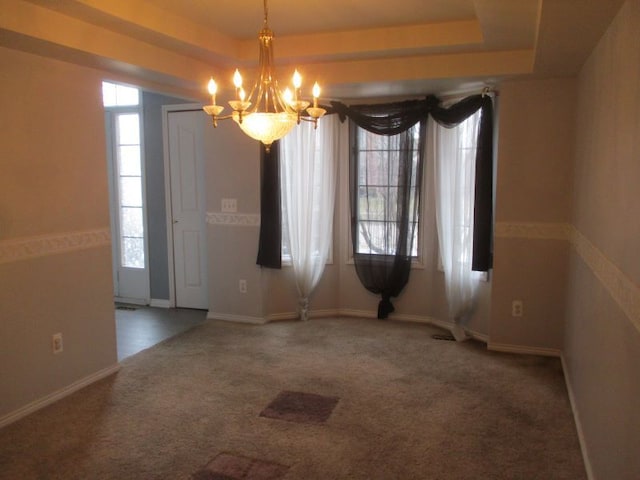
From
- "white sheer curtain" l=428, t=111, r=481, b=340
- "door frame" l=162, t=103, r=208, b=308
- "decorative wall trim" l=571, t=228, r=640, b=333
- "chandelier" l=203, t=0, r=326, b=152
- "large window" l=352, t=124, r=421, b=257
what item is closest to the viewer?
"decorative wall trim" l=571, t=228, r=640, b=333

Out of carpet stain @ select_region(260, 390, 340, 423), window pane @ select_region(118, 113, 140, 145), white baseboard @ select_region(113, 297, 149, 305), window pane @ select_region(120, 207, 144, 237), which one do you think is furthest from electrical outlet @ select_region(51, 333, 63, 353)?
window pane @ select_region(118, 113, 140, 145)

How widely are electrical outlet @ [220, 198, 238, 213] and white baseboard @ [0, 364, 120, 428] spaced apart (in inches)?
70.3

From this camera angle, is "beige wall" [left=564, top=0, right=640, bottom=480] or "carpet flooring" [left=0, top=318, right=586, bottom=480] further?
"carpet flooring" [left=0, top=318, right=586, bottom=480]

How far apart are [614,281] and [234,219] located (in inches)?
139

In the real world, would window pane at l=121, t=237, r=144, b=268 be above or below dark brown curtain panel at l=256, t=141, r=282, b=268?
below

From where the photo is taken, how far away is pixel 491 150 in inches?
165

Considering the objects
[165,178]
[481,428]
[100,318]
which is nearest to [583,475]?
[481,428]

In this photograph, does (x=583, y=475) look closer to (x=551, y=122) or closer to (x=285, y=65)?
(x=551, y=122)

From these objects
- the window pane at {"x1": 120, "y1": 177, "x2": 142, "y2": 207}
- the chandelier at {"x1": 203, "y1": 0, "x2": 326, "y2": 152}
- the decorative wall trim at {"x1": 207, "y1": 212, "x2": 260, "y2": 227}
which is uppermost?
the chandelier at {"x1": 203, "y1": 0, "x2": 326, "y2": 152}

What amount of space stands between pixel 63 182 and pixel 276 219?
1.97 meters

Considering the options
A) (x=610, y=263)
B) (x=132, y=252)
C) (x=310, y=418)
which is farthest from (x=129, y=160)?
(x=610, y=263)

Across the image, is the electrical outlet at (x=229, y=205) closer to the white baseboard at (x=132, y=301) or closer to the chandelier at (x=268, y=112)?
the white baseboard at (x=132, y=301)

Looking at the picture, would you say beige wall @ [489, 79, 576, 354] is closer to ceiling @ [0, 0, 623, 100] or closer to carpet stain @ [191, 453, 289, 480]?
ceiling @ [0, 0, 623, 100]

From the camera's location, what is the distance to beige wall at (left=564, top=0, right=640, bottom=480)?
1830mm
